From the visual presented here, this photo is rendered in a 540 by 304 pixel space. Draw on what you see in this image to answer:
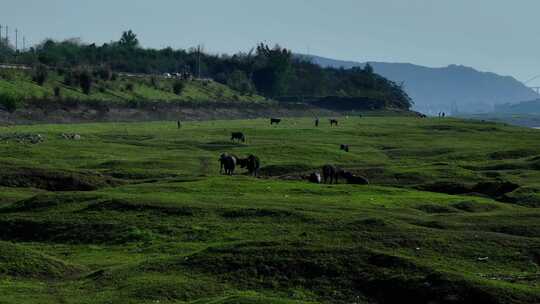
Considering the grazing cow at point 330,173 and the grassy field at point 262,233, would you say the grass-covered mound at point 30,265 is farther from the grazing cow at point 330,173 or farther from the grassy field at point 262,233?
the grazing cow at point 330,173

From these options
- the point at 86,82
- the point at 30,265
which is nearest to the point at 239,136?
the point at 86,82

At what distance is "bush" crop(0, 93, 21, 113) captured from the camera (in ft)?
363

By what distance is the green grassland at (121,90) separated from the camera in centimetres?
12700

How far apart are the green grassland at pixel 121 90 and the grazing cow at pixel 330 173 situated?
194 ft

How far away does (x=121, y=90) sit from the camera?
15438cm

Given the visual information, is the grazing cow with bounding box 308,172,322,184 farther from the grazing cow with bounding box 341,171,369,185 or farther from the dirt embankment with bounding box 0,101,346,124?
the dirt embankment with bounding box 0,101,346,124

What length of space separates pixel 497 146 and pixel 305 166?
33250 millimetres

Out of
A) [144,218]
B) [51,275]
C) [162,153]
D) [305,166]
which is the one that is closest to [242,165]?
[305,166]

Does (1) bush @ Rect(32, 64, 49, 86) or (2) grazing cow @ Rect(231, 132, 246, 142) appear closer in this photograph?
(2) grazing cow @ Rect(231, 132, 246, 142)

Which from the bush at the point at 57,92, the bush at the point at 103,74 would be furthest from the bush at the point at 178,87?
the bush at the point at 57,92

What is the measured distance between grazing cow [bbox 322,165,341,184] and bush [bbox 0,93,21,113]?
58.2 m

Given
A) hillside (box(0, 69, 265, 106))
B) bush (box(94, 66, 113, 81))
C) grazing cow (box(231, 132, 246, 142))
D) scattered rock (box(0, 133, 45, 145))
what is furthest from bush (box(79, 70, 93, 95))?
scattered rock (box(0, 133, 45, 145))

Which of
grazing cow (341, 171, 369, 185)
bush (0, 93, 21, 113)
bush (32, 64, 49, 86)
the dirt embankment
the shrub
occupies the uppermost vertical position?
bush (32, 64, 49, 86)

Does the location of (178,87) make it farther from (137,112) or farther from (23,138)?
(23,138)
